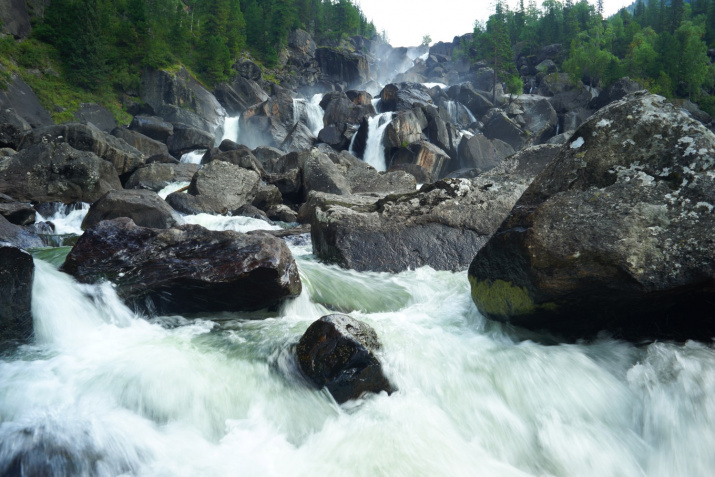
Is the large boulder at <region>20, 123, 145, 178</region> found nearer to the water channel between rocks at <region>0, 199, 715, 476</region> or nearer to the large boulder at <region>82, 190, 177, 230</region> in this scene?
the large boulder at <region>82, 190, 177, 230</region>

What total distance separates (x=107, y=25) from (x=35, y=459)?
4844 cm

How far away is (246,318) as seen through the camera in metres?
5.12

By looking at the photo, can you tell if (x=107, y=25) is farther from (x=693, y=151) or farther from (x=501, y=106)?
(x=693, y=151)

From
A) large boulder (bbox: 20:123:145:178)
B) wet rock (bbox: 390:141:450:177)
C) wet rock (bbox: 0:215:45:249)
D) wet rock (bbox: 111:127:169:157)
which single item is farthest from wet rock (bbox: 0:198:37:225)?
wet rock (bbox: 390:141:450:177)

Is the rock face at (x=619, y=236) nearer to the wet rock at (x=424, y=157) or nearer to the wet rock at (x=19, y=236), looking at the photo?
the wet rock at (x=19, y=236)

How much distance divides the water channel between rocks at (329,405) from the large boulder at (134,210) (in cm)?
594

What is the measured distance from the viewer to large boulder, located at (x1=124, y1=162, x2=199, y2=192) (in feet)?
54.6

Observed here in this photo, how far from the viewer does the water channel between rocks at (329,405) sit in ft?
9.37

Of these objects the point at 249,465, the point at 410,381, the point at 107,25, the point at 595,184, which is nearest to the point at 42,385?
the point at 249,465

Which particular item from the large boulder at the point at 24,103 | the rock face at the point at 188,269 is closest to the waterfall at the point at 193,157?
the large boulder at the point at 24,103

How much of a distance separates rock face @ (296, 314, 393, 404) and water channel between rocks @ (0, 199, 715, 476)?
0.09 meters

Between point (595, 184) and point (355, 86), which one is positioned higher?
point (355, 86)

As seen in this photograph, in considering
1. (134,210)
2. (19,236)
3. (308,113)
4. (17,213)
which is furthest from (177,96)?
(19,236)

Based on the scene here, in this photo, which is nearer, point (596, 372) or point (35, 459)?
point (35, 459)
